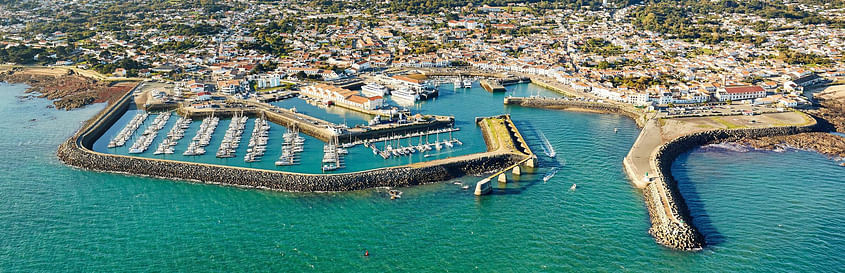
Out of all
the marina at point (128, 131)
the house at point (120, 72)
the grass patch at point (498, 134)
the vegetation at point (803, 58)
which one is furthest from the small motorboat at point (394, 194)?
the vegetation at point (803, 58)

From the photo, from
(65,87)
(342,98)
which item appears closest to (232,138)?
(342,98)

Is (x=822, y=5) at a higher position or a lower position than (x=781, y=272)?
higher

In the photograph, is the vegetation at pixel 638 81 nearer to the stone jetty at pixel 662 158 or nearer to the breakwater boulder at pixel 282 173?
the stone jetty at pixel 662 158

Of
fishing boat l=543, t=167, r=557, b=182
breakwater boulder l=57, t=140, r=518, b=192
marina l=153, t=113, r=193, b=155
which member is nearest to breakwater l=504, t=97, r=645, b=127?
fishing boat l=543, t=167, r=557, b=182

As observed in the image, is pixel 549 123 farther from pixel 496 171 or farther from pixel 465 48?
pixel 465 48

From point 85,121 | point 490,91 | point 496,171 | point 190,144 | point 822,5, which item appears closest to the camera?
point 496,171

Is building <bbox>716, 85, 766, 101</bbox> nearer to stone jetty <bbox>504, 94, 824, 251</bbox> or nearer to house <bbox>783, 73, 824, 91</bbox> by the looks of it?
house <bbox>783, 73, 824, 91</bbox>

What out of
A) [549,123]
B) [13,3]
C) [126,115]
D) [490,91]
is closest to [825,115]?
[549,123]
